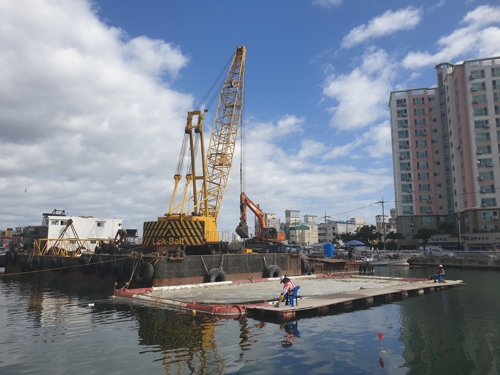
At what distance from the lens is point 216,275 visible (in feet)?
90.0

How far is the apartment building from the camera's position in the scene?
218ft

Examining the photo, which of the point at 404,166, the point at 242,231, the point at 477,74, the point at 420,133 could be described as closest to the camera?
the point at 242,231

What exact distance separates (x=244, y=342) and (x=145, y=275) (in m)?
12.9

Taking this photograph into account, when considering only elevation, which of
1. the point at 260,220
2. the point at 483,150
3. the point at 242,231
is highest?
the point at 483,150

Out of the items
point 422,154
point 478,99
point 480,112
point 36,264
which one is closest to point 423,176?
point 422,154

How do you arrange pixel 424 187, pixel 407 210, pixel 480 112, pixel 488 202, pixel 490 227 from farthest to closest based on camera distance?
pixel 407 210 → pixel 424 187 → pixel 480 112 → pixel 488 202 → pixel 490 227

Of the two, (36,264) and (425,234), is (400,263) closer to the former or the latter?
(425,234)

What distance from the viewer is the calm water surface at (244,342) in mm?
10609

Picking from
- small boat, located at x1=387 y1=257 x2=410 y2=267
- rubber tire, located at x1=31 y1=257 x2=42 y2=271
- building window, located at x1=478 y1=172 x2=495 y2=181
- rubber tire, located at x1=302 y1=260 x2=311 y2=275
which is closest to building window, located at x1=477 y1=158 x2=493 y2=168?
building window, located at x1=478 y1=172 x2=495 y2=181

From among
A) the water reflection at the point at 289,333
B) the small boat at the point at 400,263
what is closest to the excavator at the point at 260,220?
the small boat at the point at 400,263

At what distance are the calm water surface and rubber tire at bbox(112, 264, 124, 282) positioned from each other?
22.4 ft

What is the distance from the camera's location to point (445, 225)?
247 feet

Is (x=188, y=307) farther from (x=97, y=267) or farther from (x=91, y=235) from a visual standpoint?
(x=91, y=235)

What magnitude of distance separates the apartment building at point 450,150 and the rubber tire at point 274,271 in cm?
4241
